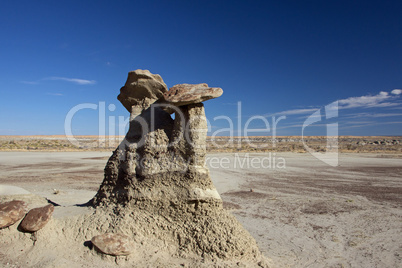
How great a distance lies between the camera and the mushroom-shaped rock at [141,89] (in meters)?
4.97

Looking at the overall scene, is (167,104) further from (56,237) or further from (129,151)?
(56,237)

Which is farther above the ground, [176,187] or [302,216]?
[176,187]

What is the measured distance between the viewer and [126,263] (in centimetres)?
383

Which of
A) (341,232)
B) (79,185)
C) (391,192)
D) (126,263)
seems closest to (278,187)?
(391,192)

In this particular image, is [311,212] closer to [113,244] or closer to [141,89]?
[141,89]

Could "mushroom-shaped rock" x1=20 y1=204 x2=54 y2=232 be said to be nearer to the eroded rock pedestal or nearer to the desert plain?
the desert plain

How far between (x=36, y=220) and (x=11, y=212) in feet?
1.37

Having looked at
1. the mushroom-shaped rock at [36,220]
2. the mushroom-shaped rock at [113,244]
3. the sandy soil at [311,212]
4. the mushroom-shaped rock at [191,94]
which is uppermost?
the mushroom-shaped rock at [191,94]

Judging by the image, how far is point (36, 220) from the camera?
4.12m

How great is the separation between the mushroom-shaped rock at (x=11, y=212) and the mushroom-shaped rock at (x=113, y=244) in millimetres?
1276

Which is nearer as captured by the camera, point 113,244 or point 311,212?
point 113,244

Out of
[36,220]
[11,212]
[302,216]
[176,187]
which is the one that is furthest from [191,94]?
[302,216]

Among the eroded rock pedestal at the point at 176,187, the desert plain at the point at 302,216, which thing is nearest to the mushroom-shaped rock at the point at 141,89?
the eroded rock pedestal at the point at 176,187

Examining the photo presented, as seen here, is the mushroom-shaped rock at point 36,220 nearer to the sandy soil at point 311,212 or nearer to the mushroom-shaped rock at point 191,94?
the sandy soil at point 311,212
